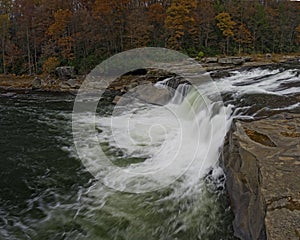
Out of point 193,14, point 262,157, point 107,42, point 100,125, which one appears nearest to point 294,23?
point 193,14

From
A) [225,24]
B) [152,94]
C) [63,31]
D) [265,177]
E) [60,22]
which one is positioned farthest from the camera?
[225,24]

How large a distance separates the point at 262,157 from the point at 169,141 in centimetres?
329

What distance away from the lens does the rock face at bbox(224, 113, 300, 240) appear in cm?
242

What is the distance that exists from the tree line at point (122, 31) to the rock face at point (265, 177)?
1742 centimetres

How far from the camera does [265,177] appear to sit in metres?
2.93

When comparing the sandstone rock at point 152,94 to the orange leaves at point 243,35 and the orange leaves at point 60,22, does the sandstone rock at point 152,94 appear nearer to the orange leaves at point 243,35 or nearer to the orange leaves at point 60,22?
the orange leaves at point 60,22

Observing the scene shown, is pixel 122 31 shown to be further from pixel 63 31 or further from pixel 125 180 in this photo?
pixel 125 180

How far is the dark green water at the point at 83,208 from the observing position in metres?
3.53

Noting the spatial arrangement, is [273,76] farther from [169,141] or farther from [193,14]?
[193,14]

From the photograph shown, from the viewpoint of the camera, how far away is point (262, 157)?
333 cm

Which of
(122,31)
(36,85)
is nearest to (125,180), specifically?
(36,85)

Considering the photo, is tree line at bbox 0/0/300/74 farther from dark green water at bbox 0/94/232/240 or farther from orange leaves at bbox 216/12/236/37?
dark green water at bbox 0/94/232/240

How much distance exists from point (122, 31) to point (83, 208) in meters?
19.3

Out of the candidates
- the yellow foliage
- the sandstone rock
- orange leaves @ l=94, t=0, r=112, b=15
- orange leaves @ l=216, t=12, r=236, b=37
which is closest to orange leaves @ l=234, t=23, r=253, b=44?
orange leaves @ l=216, t=12, r=236, b=37
